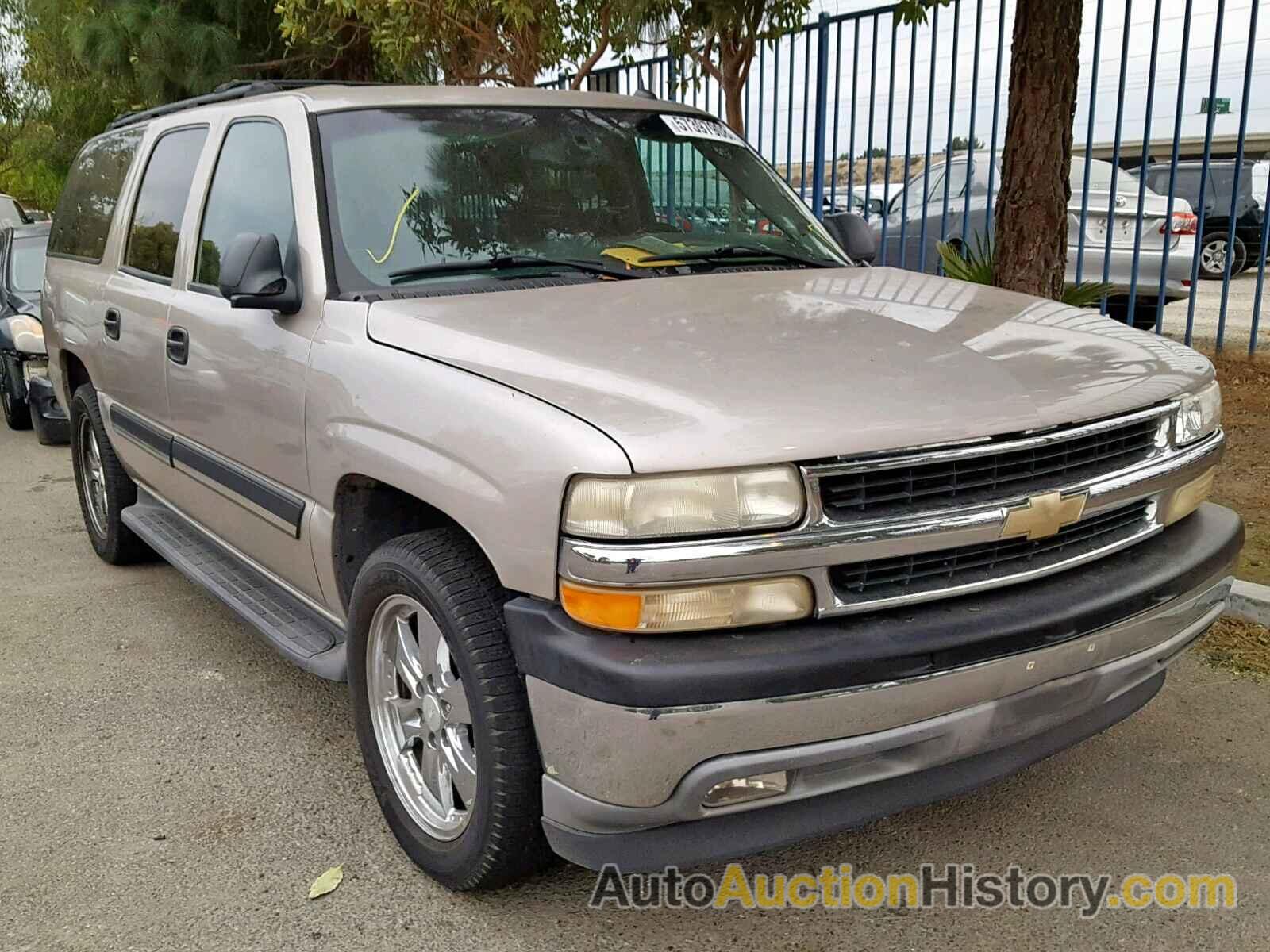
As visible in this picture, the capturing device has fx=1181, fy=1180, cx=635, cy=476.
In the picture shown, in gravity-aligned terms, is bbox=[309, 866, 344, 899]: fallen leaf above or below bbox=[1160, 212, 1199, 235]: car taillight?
below

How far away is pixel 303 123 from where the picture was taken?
352 centimetres

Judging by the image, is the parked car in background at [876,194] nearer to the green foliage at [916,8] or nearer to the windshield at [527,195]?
the green foliage at [916,8]

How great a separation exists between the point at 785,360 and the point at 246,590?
7.08ft

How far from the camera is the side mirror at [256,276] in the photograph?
3.19 m

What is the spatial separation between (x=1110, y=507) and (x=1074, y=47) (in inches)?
141

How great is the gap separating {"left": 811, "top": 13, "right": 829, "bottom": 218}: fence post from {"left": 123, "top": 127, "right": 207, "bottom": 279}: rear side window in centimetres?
470

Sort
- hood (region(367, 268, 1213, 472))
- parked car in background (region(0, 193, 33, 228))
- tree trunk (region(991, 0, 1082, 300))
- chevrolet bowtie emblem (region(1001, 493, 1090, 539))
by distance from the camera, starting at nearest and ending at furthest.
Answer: hood (region(367, 268, 1213, 472)) < chevrolet bowtie emblem (region(1001, 493, 1090, 539)) < tree trunk (region(991, 0, 1082, 300)) < parked car in background (region(0, 193, 33, 228))

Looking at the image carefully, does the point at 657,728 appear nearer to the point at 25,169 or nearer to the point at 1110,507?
the point at 1110,507

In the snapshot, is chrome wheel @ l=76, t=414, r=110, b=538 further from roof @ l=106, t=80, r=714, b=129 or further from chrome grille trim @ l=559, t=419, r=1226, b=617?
chrome grille trim @ l=559, t=419, r=1226, b=617

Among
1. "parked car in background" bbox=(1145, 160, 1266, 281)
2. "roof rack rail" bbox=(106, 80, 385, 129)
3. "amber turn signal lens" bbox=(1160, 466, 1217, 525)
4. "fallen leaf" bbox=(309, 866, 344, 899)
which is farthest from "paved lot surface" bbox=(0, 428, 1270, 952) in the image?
"parked car in background" bbox=(1145, 160, 1266, 281)

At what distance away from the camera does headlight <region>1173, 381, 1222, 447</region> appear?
287cm

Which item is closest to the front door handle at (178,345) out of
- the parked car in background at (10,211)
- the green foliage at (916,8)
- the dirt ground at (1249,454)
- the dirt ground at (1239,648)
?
the green foliage at (916,8)

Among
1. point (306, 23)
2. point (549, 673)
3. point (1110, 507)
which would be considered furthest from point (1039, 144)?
point (306, 23)

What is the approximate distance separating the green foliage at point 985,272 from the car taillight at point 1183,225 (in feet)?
8.87
